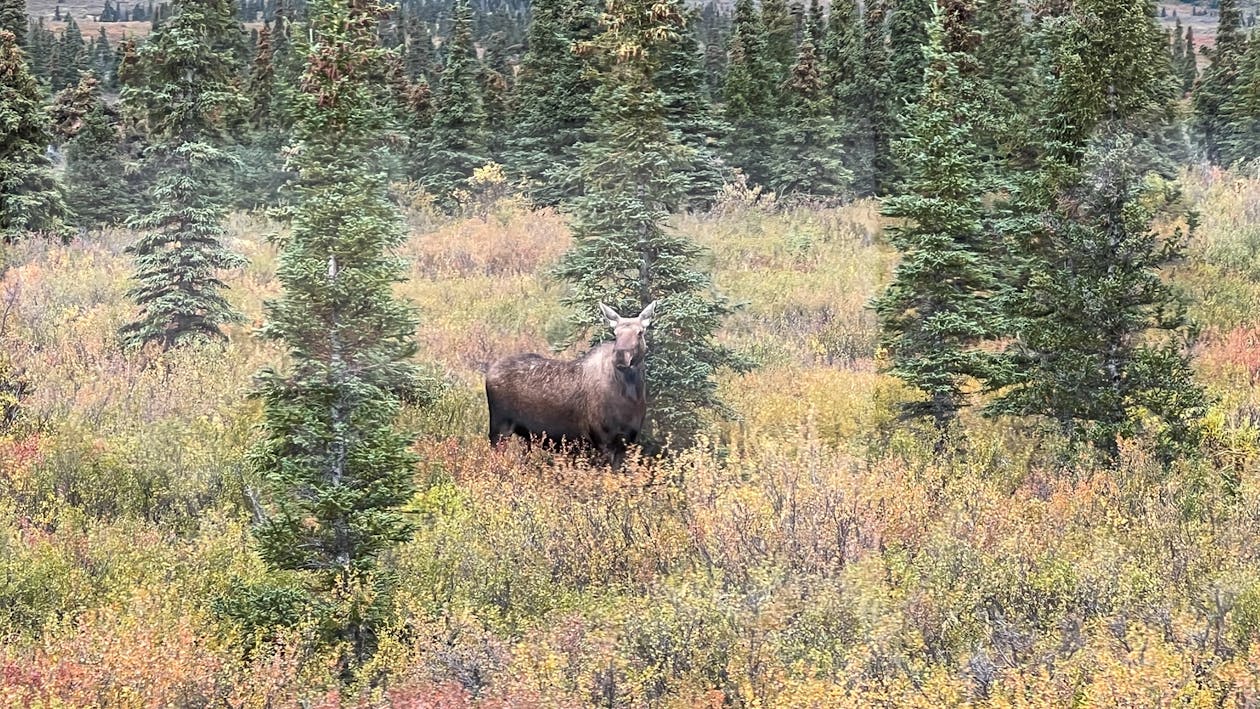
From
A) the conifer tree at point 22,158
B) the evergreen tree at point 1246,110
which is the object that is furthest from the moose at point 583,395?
the evergreen tree at point 1246,110

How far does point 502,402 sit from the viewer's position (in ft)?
40.4

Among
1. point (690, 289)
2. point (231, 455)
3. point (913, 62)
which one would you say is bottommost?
point (231, 455)

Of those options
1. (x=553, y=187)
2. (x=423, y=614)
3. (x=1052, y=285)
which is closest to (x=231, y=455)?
(x=423, y=614)

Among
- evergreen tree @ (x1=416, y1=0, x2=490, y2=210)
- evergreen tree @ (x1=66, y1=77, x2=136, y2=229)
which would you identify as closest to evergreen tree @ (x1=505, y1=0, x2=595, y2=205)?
evergreen tree @ (x1=416, y1=0, x2=490, y2=210)

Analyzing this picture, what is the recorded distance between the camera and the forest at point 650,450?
6.05 meters

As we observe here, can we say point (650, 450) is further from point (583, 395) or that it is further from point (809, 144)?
point (809, 144)

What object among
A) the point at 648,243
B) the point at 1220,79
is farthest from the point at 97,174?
the point at 1220,79

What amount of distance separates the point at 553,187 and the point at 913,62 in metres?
14.4

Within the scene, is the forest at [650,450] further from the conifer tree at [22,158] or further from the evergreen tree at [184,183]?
the conifer tree at [22,158]

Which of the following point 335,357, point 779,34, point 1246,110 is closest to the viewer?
point 335,357

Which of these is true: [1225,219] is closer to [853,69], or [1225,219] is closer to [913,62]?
[913,62]

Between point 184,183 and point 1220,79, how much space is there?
5856 centimetres

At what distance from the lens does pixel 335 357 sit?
7305 millimetres

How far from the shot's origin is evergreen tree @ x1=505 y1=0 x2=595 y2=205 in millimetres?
33844
